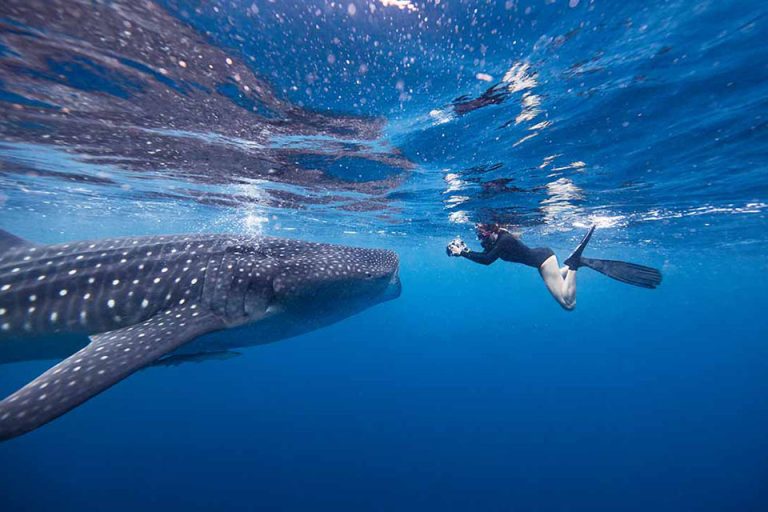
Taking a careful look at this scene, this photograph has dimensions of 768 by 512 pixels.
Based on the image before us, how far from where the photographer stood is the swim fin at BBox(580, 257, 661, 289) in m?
7.94

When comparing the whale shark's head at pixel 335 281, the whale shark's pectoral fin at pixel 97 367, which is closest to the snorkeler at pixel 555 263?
the whale shark's head at pixel 335 281

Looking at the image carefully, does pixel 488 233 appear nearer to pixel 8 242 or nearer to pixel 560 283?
pixel 560 283

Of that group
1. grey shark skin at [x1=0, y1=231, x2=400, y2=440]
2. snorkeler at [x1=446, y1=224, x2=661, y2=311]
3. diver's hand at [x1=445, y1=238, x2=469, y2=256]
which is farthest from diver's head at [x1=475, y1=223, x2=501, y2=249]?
grey shark skin at [x1=0, y1=231, x2=400, y2=440]

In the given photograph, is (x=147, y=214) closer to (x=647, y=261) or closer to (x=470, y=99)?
(x=470, y=99)

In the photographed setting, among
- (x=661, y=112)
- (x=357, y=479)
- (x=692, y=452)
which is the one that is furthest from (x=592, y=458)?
(x=661, y=112)

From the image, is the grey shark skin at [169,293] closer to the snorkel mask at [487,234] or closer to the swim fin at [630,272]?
the snorkel mask at [487,234]

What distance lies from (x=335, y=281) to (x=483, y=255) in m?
5.21

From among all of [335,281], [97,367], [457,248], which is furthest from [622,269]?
[97,367]

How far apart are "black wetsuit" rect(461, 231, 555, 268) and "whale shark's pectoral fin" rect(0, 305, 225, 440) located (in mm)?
6801

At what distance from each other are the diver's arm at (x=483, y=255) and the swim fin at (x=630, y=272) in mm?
2096

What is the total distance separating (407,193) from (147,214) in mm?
20691

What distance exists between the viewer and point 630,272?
27.1 ft

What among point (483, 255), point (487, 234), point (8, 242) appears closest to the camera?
point (8, 242)

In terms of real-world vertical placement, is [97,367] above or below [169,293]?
below
